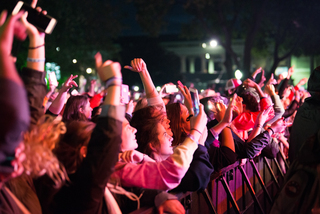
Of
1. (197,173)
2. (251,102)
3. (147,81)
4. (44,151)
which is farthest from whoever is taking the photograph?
(251,102)

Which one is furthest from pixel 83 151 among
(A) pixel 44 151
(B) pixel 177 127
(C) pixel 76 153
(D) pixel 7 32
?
(B) pixel 177 127

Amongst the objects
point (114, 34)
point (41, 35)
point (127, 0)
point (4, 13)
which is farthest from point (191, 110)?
point (114, 34)

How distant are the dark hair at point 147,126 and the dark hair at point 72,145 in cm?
108

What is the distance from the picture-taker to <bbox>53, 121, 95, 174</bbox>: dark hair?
211 centimetres

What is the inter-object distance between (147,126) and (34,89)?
1.41 meters

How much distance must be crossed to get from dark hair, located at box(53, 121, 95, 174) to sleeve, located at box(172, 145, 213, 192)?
1055 mm

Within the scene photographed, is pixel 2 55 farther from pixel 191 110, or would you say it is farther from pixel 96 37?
pixel 96 37

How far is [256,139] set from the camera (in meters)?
4.52

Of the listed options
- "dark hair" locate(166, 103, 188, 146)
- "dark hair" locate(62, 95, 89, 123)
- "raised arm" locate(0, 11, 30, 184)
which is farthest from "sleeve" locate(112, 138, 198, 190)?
"dark hair" locate(62, 95, 89, 123)

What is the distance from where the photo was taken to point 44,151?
6.11 ft

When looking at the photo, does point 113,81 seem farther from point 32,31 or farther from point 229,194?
point 229,194

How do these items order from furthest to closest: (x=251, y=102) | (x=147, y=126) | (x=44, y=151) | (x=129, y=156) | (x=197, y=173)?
(x=251, y=102) < (x=147, y=126) < (x=197, y=173) < (x=129, y=156) < (x=44, y=151)

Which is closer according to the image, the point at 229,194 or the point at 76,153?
the point at 76,153

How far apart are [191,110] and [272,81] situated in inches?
176
